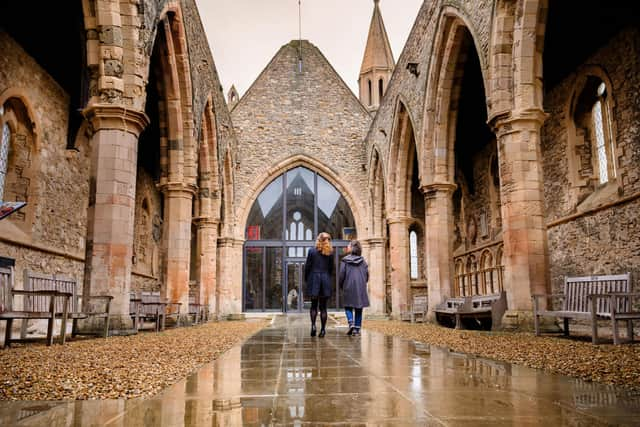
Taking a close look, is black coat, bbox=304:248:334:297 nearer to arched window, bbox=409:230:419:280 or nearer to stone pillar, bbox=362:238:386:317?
stone pillar, bbox=362:238:386:317

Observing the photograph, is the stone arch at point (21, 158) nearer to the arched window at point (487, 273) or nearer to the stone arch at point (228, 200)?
the stone arch at point (228, 200)

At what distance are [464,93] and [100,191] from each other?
1143 centimetres

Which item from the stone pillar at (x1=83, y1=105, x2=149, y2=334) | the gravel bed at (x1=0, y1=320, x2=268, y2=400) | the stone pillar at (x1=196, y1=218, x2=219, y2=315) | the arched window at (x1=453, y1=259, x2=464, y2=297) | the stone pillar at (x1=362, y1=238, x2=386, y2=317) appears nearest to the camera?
the gravel bed at (x1=0, y1=320, x2=268, y2=400)

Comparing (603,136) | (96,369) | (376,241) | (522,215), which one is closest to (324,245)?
(522,215)

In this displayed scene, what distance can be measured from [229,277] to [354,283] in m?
13.0

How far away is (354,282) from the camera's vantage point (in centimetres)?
812

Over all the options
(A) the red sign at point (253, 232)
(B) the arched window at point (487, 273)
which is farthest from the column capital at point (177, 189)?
(B) the arched window at point (487, 273)

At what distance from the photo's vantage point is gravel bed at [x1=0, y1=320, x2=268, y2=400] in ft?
9.52

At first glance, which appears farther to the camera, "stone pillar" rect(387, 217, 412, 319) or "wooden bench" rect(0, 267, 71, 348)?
"stone pillar" rect(387, 217, 412, 319)

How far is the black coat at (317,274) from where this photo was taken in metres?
7.70

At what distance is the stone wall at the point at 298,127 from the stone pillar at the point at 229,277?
1.91 metres

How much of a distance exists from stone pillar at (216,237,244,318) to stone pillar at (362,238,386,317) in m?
5.35

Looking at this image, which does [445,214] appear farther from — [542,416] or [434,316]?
[542,416]

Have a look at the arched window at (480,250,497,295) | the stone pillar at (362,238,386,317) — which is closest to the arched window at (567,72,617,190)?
the arched window at (480,250,497,295)
